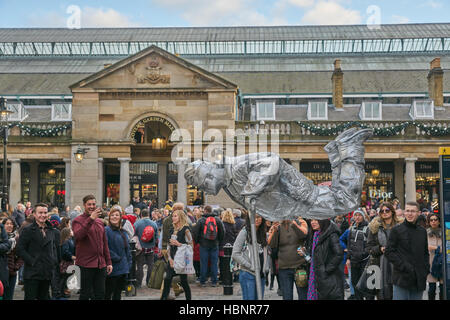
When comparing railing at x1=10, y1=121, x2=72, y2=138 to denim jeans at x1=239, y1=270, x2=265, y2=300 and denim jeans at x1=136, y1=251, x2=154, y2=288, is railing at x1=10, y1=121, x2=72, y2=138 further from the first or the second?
denim jeans at x1=239, y1=270, x2=265, y2=300

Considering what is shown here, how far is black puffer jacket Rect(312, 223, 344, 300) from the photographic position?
7.32 meters

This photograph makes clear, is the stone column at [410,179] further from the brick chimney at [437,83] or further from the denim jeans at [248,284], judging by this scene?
the denim jeans at [248,284]

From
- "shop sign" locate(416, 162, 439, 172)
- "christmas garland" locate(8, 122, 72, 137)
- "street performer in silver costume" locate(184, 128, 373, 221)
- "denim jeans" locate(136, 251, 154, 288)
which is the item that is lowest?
"denim jeans" locate(136, 251, 154, 288)

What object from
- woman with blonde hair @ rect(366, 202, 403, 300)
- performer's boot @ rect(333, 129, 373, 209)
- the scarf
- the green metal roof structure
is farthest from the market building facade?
performer's boot @ rect(333, 129, 373, 209)

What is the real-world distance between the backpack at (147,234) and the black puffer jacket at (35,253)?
162 inches

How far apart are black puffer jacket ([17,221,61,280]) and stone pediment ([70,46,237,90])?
19933 mm

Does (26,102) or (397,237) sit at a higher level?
(26,102)

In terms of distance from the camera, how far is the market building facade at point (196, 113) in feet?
90.1

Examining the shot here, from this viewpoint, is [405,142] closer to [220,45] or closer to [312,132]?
[312,132]

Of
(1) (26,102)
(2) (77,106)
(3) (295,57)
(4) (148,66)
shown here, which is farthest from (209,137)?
(3) (295,57)

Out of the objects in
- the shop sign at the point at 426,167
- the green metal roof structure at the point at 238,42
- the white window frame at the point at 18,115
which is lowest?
the shop sign at the point at 426,167

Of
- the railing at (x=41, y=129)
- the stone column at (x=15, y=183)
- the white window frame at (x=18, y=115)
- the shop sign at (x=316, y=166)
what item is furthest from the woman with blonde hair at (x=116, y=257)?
the white window frame at (x=18, y=115)
